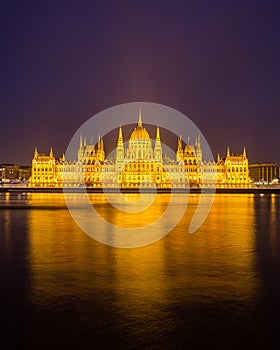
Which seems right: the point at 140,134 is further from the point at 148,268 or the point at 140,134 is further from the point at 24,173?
the point at 148,268

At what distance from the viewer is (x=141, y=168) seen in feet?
425

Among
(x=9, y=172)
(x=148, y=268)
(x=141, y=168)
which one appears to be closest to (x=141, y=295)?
(x=148, y=268)

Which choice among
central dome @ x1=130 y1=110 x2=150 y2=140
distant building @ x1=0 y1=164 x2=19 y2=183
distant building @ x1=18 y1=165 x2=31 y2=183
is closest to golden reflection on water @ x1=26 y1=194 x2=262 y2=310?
central dome @ x1=130 y1=110 x2=150 y2=140

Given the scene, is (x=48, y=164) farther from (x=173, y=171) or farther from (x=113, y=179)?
(x=173, y=171)

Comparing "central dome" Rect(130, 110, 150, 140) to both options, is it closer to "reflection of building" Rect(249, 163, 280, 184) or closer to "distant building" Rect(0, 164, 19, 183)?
"reflection of building" Rect(249, 163, 280, 184)

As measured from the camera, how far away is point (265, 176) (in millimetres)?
183625

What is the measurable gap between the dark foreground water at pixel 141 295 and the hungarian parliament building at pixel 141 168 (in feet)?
365

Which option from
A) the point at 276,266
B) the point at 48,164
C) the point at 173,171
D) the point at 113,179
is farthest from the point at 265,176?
the point at 276,266

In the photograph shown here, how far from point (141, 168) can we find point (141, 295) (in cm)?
12127

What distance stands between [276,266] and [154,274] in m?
3.38

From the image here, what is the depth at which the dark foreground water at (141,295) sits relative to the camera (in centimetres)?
634

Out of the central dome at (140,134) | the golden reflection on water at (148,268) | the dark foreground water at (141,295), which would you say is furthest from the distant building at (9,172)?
the dark foreground water at (141,295)

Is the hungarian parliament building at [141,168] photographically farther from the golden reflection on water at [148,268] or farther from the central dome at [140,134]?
the golden reflection on water at [148,268]

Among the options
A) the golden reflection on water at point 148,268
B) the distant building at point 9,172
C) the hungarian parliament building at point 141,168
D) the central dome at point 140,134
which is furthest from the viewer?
the distant building at point 9,172
